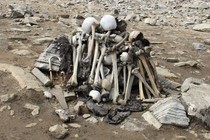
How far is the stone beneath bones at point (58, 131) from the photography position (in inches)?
172

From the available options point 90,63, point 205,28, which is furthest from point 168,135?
point 205,28

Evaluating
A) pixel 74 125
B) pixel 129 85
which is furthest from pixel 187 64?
pixel 74 125

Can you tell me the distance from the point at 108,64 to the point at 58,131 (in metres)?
1.25

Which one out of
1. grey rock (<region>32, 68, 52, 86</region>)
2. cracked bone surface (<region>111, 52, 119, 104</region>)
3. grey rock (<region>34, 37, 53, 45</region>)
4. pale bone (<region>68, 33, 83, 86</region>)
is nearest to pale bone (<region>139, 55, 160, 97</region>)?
cracked bone surface (<region>111, 52, 119, 104</region>)

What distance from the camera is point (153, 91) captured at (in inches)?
209

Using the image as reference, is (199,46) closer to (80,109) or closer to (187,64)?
(187,64)

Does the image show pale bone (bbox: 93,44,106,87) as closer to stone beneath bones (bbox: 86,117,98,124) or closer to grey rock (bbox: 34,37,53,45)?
stone beneath bones (bbox: 86,117,98,124)

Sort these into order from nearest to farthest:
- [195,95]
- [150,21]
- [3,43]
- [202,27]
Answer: [195,95] < [3,43] < [202,27] < [150,21]

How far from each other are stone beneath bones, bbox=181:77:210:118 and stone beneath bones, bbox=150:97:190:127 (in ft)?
0.48

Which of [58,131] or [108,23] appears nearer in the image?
[58,131]

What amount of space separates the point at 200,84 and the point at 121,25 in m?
1.43

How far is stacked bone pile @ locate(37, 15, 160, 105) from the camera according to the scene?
203 inches

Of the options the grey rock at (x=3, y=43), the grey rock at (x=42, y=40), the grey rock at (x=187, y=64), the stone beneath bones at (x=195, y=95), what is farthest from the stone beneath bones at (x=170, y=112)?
the grey rock at (x=42, y=40)

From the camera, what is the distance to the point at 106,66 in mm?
5324
